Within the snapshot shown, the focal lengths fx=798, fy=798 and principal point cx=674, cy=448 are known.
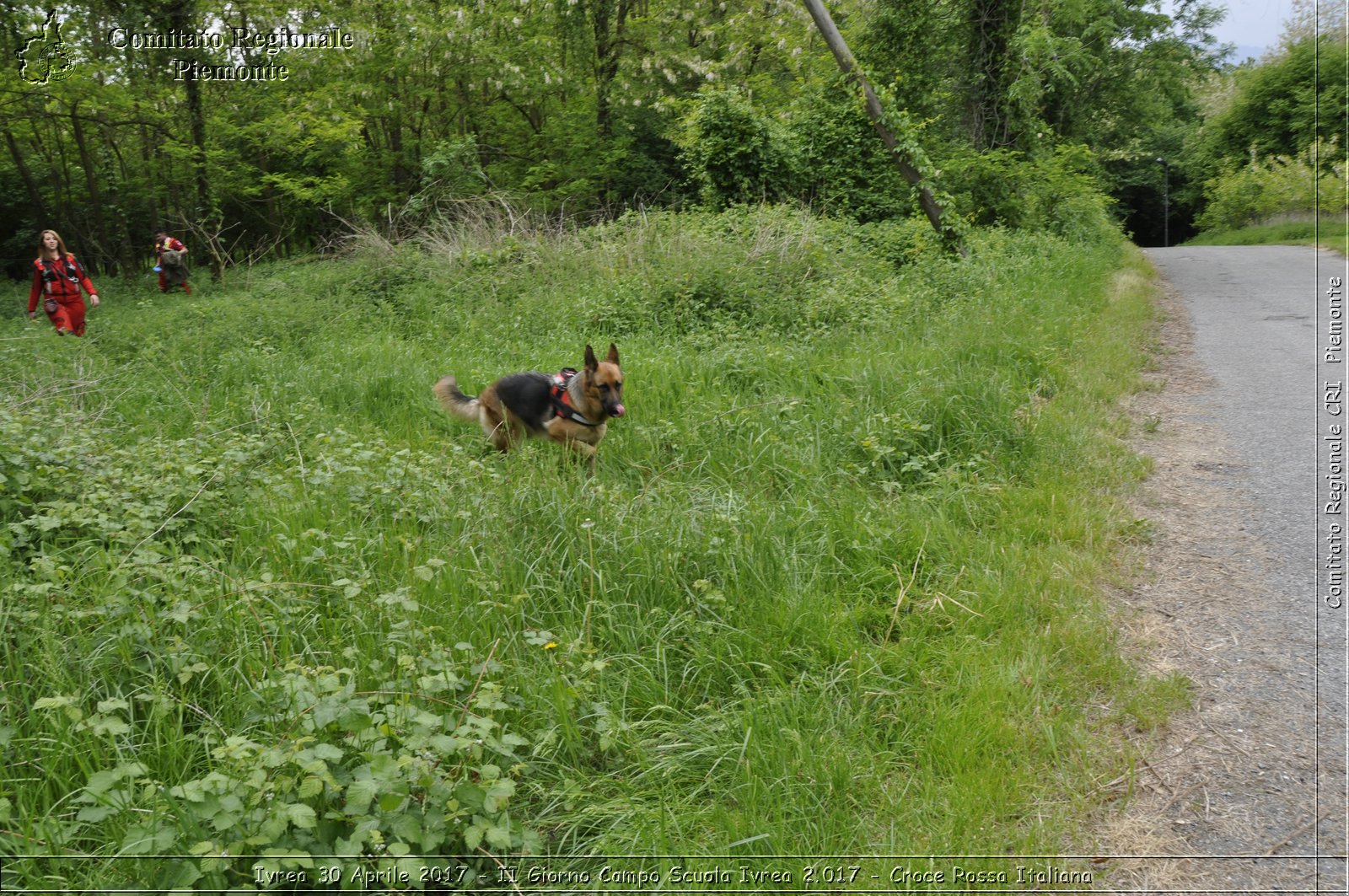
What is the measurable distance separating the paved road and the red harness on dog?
3946 millimetres

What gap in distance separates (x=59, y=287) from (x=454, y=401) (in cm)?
823

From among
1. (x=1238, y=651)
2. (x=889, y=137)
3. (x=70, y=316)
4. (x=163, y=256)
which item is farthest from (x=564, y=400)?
(x=163, y=256)

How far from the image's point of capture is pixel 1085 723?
2922 mm

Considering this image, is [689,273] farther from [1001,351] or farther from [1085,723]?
[1085,723]

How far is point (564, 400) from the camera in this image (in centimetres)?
614

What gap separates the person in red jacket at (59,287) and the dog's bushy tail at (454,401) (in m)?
7.48

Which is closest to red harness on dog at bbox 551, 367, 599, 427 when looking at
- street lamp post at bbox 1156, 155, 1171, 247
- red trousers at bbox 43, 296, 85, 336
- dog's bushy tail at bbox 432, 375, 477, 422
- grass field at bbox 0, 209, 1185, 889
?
grass field at bbox 0, 209, 1185, 889

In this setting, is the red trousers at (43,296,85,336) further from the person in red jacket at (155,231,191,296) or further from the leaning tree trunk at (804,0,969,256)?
the leaning tree trunk at (804,0,969,256)

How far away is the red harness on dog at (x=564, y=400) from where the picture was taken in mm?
6035

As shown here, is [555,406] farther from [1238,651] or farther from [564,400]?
[1238,651]

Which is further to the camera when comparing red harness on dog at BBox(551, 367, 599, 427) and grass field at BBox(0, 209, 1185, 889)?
red harness on dog at BBox(551, 367, 599, 427)

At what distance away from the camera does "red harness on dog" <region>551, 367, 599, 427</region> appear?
19.8ft

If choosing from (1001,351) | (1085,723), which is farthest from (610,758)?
(1001,351)

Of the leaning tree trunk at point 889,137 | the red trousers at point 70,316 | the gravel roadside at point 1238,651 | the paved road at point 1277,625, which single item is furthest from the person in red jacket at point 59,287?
the paved road at point 1277,625
